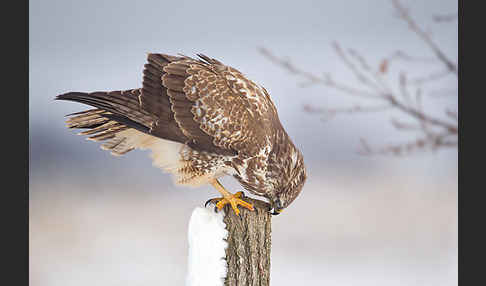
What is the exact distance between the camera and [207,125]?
2135 mm

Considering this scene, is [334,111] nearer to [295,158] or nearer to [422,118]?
[295,158]

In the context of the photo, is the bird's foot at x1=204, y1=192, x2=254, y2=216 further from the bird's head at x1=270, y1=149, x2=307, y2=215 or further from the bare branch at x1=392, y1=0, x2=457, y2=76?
the bare branch at x1=392, y1=0, x2=457, y2=76

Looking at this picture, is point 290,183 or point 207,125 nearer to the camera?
point 207,125

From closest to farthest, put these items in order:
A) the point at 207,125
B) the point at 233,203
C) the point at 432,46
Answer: the point at 432,46 → the point at 207,125 → the point at 233,203

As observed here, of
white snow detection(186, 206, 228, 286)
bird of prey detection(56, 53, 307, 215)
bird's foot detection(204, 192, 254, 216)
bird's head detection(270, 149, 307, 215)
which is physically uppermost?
bird of prey detection(56, 53, 307, 215)

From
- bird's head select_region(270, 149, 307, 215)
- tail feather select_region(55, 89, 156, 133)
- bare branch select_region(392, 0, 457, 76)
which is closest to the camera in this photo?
bare branch select_region(392, 0, 457, 76)

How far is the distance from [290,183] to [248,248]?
1.09ft

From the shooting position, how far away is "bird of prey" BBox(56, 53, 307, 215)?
7.02 feet

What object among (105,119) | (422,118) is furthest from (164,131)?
(422,118)

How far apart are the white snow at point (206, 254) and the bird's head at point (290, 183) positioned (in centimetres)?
→ 26

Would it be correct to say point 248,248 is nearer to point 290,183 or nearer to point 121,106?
point 290,183

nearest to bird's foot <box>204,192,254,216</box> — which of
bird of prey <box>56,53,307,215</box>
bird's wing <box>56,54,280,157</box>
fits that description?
bird of prey <box>56,53,307,215</box>

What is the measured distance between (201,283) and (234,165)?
523 millimetres

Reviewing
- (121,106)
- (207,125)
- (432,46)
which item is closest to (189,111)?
(207,125)
